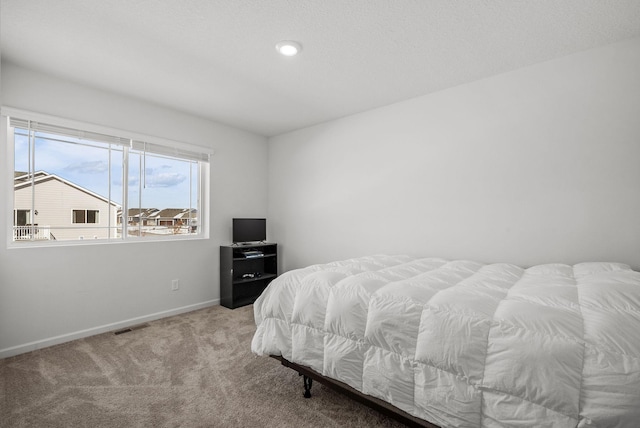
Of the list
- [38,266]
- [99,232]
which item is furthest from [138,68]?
[38,266]

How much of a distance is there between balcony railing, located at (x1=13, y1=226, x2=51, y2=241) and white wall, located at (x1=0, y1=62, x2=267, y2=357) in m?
0.12

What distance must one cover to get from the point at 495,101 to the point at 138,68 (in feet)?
10.3

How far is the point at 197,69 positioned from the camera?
257cm

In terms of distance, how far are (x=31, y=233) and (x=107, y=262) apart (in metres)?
0.64

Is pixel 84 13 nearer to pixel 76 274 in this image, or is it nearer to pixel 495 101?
pixel 76 274

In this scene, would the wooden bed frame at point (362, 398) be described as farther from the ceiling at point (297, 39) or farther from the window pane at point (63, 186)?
the window pane at point (63, 186)

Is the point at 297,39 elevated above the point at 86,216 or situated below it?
above

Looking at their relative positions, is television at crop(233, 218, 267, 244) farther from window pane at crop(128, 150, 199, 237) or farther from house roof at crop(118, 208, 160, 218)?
house roof at crop(118, 208, 160, 218)

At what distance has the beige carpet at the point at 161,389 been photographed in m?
1.69

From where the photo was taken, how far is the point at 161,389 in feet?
6.52

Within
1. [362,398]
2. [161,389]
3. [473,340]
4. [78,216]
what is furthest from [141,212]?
[473,340]

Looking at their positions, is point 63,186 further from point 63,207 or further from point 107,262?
point 107,262

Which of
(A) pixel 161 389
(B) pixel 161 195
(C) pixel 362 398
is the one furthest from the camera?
(B) pixel 161 195

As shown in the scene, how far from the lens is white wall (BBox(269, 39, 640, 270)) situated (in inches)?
87.3
